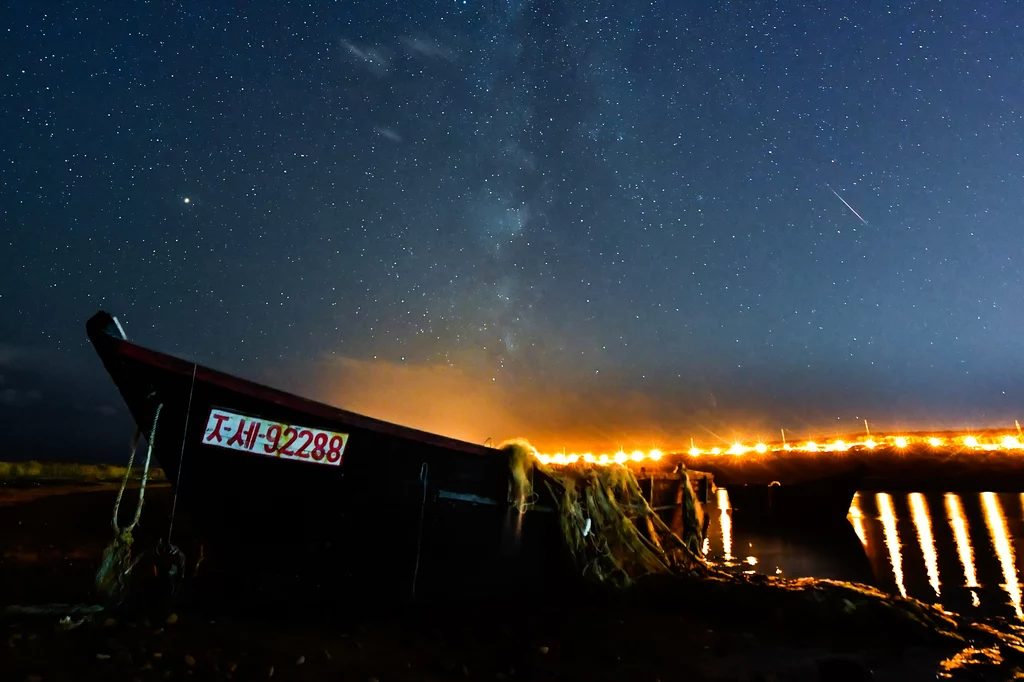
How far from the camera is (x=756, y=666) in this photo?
26.0ft

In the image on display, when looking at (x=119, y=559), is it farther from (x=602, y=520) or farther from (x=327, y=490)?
(x=602, y=520)

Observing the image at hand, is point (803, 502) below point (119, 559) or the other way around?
the other way around

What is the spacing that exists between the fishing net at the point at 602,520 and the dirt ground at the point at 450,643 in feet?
2.40

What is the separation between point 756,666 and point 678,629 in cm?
186

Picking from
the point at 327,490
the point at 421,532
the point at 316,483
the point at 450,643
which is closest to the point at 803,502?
the point at 421,532

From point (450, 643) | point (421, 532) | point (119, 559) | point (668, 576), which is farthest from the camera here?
point (668, 576)

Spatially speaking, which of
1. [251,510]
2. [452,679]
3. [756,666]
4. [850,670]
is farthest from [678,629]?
[251,510]

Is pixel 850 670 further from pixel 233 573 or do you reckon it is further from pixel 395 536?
pixel 233 573

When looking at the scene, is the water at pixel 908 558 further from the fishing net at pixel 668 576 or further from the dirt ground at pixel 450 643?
the fishing net at pixel 668 576

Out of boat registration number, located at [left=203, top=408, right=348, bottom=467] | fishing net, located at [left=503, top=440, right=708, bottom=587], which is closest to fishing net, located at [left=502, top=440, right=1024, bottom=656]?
fishing net, located at [left=503, top=440, right=708, bottom=587]

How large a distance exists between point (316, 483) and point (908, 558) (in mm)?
26822

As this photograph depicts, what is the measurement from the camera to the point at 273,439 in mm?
7961

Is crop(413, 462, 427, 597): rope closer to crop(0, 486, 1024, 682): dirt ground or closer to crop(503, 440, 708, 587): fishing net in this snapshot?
crop(0, 486, 1024, 682): dirt ground

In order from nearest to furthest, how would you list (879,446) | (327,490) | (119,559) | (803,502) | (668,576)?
(119,559)
(327,490)
(668,576)
(803,502)
(879,446)
